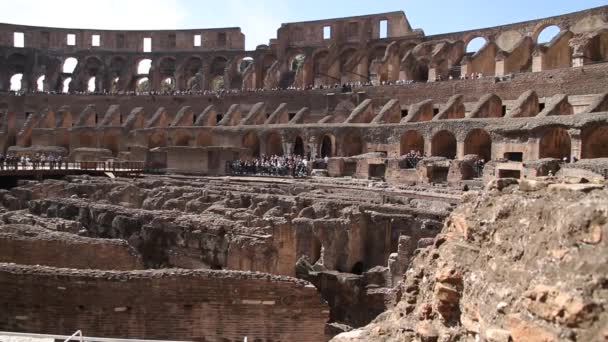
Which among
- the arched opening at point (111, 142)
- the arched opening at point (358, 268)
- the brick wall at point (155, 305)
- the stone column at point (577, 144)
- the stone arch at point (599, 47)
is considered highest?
the stone arch at point (599, 47)

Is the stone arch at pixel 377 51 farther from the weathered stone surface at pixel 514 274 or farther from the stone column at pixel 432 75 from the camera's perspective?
the weathered stone surface at pixel 514 274

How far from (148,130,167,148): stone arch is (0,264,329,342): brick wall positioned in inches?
1368

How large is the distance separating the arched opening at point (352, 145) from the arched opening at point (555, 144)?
450 inches

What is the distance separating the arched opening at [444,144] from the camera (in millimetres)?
30594

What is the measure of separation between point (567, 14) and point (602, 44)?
6157mm

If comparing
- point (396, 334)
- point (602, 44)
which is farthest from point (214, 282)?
point (602, 44)

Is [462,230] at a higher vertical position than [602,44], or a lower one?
lower

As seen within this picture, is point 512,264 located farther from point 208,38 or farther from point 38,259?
point 208,38

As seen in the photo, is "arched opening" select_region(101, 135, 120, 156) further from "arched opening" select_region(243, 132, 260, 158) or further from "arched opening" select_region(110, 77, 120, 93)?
"arched opening" select_region(110, 77, 120, 93)

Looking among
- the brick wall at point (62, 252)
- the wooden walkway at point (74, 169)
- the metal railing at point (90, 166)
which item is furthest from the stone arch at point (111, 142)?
the brick wall at point (62, 252)

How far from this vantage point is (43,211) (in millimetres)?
16328

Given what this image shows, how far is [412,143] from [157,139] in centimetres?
1933

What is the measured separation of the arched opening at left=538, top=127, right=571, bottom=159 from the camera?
83.9 ft

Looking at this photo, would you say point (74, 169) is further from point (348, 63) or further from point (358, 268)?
point (348, 63)
